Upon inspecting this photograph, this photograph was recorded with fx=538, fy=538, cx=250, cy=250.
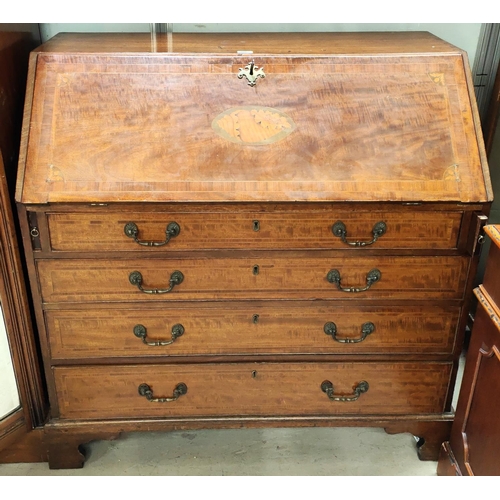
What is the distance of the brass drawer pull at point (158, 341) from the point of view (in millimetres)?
1574

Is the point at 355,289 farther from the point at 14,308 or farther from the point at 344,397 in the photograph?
the point at 14,308

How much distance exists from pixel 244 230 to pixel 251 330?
0.33 meters

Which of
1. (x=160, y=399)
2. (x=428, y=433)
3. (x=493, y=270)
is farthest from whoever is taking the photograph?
(x=428, y=433)

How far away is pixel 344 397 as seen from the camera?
5.56ft

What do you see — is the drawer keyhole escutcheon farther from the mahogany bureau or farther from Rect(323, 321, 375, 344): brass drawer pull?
Rect(323, 321, 375, 344): brass drawer pull

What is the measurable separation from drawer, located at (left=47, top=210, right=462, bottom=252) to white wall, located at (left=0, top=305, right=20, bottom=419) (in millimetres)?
370

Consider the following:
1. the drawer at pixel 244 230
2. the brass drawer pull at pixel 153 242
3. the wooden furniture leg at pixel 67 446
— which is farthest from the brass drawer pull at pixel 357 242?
the wooden furniture leg at pixel 67 446

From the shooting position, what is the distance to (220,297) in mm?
1541

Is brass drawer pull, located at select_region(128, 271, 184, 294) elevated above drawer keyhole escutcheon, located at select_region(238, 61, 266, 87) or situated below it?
below

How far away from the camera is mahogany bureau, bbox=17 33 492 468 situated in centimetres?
141

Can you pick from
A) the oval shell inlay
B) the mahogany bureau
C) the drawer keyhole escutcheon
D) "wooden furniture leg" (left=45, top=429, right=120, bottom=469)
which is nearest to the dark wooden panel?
the mahogany bureau

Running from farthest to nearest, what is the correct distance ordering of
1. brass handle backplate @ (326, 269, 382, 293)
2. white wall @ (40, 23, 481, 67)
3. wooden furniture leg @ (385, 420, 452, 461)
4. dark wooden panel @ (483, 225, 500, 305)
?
white wall @ (40, 23, 481, 67)
wooden furniture leg @ (385, 420, 452, 461)
brass handle backplate @ (326, 269, 382, 293)
dark wooden panel @ (483, 225, 500, 305)

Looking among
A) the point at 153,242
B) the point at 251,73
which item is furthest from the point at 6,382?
the point at 251,73
